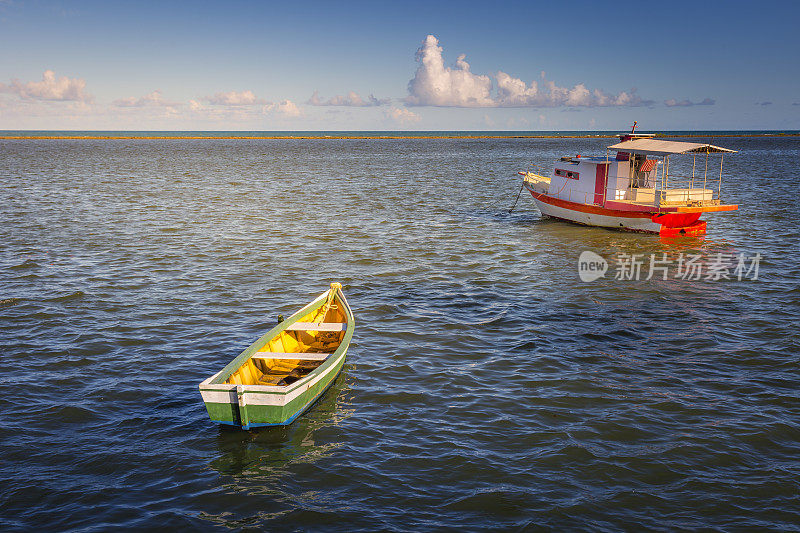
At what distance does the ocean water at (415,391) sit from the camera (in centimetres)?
1010

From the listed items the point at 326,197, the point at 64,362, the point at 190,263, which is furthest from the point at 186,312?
the point at 326,197

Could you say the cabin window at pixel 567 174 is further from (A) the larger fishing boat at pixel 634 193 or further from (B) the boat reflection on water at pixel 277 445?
(B) the boat reflection on water at pixel 277 445

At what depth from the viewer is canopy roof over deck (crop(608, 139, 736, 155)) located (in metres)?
30.0

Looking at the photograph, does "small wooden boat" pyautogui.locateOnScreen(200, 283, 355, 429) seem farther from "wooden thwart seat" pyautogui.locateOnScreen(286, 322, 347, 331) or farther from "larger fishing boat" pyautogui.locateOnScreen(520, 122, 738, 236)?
"larger fishing boat" pyautogui.locateOnScreen(520, 122, 738, 236)

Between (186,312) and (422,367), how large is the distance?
8.83 metres

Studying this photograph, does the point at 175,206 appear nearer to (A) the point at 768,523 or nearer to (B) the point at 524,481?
(B) the point at 524,481

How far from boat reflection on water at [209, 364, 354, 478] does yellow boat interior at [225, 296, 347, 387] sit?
1.19 m

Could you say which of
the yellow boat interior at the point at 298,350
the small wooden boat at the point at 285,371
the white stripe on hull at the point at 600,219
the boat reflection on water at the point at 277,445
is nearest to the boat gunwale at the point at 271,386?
the small wooden boat at the point at 285,371

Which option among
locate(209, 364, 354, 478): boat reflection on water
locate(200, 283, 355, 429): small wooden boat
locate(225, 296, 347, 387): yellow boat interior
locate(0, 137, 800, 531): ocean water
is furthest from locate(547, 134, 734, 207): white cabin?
locate(209, 364, 354, 478): boat reflection on water

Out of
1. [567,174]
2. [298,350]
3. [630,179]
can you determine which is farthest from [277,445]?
[567,174]

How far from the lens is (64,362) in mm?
15703

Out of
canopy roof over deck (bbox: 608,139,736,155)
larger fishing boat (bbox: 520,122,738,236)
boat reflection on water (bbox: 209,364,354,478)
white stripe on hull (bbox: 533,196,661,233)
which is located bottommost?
boat reflection on water (bbox: 209,364,354,478)

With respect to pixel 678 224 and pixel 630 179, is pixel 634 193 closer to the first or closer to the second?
pixel 630 179

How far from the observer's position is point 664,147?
103 ft
